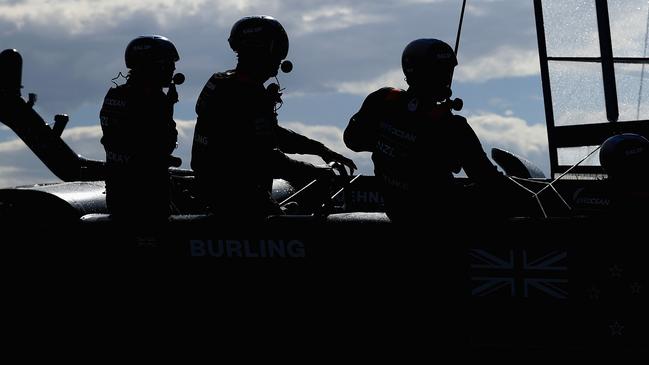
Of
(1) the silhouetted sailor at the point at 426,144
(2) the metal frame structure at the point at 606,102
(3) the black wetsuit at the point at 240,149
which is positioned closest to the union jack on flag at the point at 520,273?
(1) the silhouetted sailor at the point at 426,144

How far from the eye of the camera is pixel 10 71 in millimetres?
12648

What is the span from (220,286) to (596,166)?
4871mm

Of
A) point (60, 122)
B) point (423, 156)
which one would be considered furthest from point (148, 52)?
point (60, 122)

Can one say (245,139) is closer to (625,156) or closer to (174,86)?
(174,86)

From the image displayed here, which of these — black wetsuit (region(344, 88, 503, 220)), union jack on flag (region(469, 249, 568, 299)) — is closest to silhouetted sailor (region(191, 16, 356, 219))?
black wetsuit (region(344, 88, 503, 220))

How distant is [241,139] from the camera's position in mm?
7727

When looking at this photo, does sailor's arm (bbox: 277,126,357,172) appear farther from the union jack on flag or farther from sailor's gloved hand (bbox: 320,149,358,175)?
the union jack on flag

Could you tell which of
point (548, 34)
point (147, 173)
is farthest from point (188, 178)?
point (548, 34)

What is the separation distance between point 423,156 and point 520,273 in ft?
3.13

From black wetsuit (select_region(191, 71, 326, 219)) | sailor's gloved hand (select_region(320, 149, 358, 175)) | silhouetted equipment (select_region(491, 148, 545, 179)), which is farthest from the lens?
silhouetted equipment (select_region(491, 148, 545, 179))

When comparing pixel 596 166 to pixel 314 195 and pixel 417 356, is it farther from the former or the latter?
pixel 417 356

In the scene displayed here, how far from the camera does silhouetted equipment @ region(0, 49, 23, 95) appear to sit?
1258cm

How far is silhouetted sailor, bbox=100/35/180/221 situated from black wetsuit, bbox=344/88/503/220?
1.41 meters

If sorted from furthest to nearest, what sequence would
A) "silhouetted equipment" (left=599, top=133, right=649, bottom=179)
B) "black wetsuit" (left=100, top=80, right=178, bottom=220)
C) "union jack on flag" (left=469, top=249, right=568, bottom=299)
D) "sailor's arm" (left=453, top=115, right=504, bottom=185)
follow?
"black wetsuit" (left=100, top=80, right=178, bottom=220)
"silhouetted equipment" (left=599, top=133, right=649, bottom=179)
"sailor's arm" (left=453, top=115, right=504, bottom=185)
"union jack on flag" (left=469, top=249, right=568, bottom=299)
